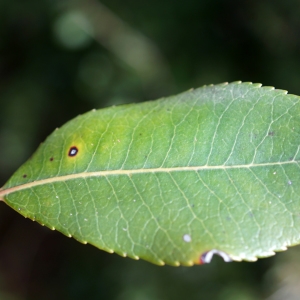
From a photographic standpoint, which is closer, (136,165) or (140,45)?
(136,165)

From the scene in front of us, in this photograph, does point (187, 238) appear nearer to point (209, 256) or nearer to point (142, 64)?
point (209, 256)

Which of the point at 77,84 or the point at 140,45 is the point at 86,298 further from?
the point at 140,45

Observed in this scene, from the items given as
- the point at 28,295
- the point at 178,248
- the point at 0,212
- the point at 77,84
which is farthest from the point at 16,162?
the point at 178,248

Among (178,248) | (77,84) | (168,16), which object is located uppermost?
(168,16)

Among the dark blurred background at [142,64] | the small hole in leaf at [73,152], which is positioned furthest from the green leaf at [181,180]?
the dark blurred background at [142,64]

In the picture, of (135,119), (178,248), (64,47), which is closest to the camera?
(178,248)

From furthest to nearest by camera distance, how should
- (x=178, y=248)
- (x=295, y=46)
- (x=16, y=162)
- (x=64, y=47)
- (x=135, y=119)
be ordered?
(x=16, y=162) < (x=64, y=47) < (x=295, y=46) < (x=135, y=119) < (x=178, y=248)

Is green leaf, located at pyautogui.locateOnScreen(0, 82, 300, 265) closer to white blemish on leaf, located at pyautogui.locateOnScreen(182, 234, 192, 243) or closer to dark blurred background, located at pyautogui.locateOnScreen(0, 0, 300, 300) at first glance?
white blemish on leaf, located at pyautogui.locateOnScreen(182, 234, 192, 243)
